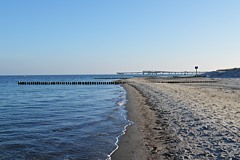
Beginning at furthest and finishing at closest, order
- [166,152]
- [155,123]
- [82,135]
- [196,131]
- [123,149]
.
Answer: [155,123] < [82,135] < [196,131] < [123,149] < [166,152]

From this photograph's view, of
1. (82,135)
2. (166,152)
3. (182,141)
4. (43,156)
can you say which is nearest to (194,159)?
(166,152)

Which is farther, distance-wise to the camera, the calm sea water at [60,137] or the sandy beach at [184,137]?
the calm sea water at [60,137]

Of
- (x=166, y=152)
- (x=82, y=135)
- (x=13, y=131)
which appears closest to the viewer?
(x=166, y=152)

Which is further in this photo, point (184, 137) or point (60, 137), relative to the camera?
point (60, 137)

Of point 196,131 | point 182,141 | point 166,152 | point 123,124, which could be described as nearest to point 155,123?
point 123,124

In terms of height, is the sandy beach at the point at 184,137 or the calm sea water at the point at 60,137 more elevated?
the sandy beach at the point at 184,137

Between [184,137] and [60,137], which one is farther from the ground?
[184,137]

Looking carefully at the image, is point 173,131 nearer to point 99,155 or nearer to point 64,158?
point 99,155

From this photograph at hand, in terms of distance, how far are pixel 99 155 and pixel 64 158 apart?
111cm

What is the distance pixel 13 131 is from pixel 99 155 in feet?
19.1

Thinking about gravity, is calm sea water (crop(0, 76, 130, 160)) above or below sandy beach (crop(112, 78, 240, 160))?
below

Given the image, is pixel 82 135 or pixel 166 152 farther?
pixel 82 135

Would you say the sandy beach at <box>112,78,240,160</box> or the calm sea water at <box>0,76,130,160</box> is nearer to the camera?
the sandy beach at <box>112,78,240,160</box>

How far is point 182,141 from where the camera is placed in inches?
390
